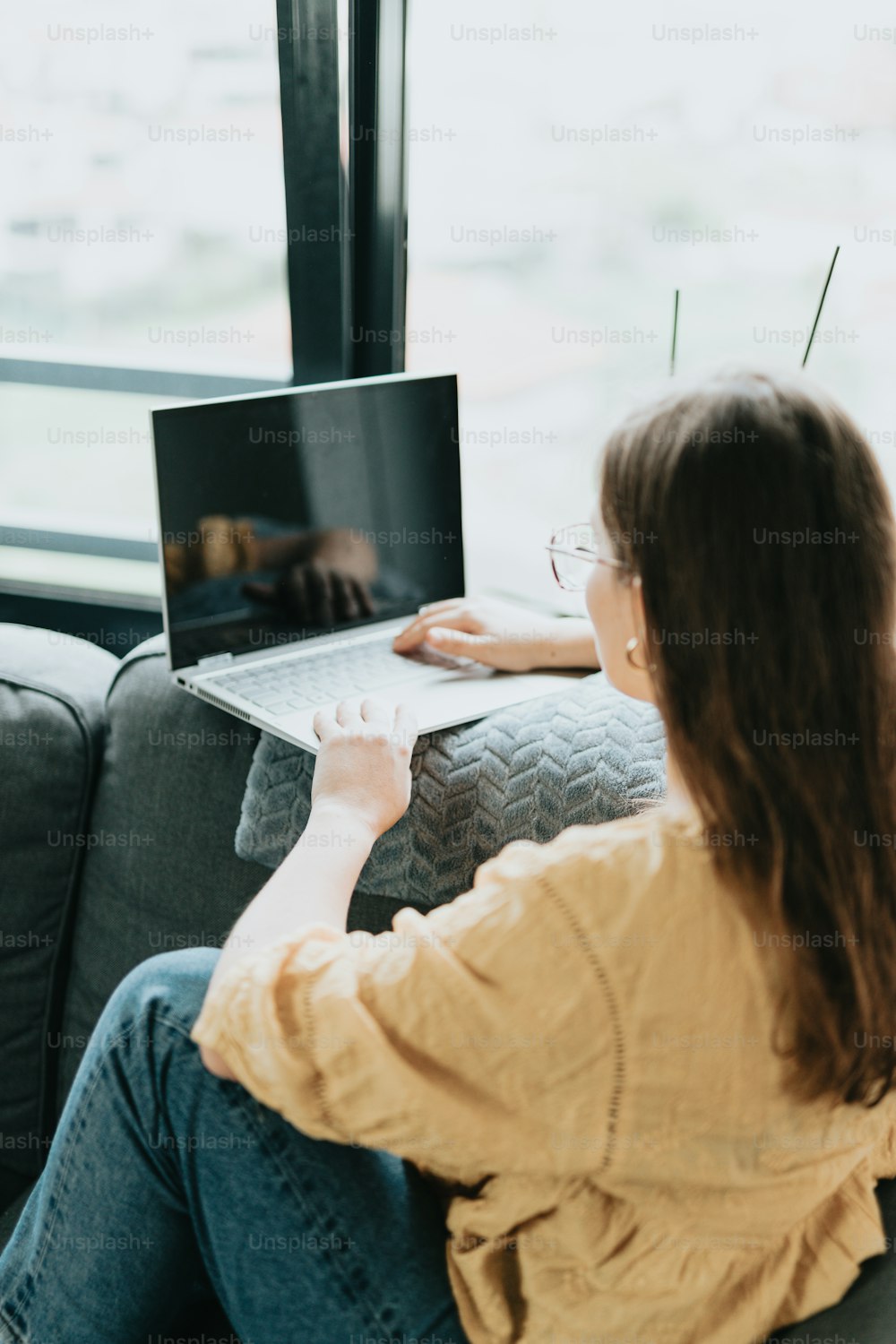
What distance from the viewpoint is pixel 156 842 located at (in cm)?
128

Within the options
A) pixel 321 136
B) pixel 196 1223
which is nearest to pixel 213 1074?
pixel 196 1223

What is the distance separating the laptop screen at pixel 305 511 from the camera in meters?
1.21

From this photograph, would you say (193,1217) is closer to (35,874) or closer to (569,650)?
(35,874)

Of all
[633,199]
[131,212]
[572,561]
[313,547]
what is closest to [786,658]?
[572,561]

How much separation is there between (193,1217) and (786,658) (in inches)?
23.6

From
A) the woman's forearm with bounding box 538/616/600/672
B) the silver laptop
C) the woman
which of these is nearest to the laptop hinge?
the silver laptop

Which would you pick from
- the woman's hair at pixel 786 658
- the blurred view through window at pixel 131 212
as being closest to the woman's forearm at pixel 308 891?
the woman's hair at pixel 786 658

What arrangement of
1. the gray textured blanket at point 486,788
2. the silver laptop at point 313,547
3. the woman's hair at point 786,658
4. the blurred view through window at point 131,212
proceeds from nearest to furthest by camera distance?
the woman's hair at point 786,658 → the gray textured blanket at point 486,788 → the silver laptop at point 313,547 → the blurred view through window at point 131,212

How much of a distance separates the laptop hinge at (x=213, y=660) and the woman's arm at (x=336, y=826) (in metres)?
0.22

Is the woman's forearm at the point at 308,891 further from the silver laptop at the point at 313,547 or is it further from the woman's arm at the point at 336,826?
the silver laptop at the point at 313,547

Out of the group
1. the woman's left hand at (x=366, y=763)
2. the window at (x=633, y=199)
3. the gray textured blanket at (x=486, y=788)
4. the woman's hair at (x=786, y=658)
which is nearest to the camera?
the woman's hair at (x=786, y=658)

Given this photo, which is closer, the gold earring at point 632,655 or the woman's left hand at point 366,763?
the gold earring at point 632,655

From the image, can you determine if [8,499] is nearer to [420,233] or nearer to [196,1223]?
[420,233]

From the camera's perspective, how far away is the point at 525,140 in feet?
4.92
